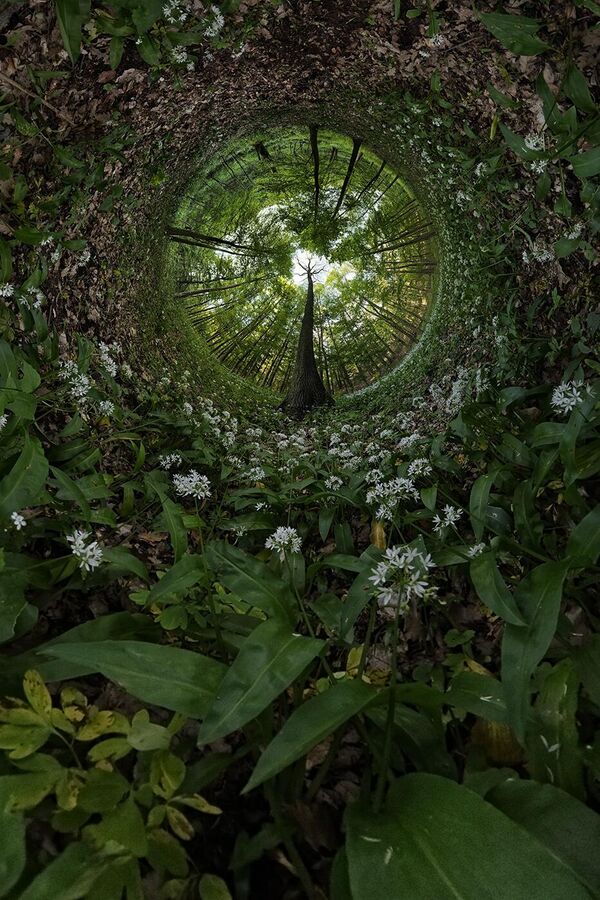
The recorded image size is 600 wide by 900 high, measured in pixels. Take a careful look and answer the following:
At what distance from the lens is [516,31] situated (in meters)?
1.62

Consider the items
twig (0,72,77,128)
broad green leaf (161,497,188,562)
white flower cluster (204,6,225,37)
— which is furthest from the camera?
white flower cluster (204,6,225,37)

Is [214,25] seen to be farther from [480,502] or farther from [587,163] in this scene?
[480,502]

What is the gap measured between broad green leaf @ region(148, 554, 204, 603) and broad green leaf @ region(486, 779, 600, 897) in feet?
3.22

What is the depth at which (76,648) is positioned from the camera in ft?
3.32

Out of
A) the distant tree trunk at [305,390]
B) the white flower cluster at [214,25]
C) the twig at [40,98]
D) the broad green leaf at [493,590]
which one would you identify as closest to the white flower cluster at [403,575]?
→ the broad green leaf at [493,590]

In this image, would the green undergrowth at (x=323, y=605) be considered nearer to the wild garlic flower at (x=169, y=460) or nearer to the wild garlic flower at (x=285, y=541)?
Answer: the wild garlic flower at (x=285, y=541)

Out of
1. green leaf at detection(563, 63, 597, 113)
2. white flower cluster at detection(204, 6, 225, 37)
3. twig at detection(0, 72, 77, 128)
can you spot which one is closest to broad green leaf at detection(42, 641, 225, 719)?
green leaf at detection(563, 63, 597, 113)

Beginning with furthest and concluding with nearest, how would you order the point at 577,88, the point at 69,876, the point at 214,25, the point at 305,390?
the point at 305,390 → the point at 214,25 → the point at 577,88 → the point at 69,876

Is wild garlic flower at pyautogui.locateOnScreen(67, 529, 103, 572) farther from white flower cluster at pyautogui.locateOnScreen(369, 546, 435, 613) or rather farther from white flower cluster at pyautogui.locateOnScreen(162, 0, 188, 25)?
white flower cluster at pyautogui.locateOnScreen(162, 0, 188, 25)

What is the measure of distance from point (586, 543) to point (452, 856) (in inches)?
40.8

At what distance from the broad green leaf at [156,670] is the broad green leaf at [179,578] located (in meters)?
0.35

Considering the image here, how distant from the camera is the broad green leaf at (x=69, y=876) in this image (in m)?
0.72

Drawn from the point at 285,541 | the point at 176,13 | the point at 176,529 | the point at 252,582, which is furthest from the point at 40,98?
the point at 252,582

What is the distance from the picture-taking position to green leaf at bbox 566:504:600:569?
1.40 metres
